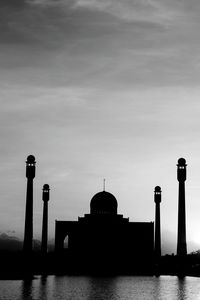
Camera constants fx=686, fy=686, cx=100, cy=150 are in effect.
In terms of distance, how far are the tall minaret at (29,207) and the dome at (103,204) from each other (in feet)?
90.3

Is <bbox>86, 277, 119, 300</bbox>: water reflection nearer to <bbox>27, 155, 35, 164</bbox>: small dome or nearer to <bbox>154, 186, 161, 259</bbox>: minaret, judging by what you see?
<bbox>27, 155, 35, 164</bbox>: small dome

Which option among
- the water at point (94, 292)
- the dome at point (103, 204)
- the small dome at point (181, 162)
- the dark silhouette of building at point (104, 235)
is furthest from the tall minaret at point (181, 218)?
the water at point (94, 292)

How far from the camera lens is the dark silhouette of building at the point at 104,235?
103 m

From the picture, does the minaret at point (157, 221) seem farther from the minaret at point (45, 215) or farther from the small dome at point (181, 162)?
the minaret at point (45, 215)

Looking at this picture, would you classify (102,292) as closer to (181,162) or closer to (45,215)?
(181,162)

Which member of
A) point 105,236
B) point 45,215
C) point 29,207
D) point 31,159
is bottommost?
point 105,236

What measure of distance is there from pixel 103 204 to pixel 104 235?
4.92 metres

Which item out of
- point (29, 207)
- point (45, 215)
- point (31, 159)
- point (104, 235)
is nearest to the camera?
point (29, 207)

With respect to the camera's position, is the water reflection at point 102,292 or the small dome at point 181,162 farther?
the small dome at point 181,162

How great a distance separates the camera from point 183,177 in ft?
269

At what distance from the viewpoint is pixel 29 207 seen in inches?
3071

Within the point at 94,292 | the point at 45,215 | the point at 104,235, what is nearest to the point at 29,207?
the point at 45,215

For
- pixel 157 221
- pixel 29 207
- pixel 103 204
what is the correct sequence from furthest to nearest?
pixel 103 204 < pixel 157 221 < pixel 29 207

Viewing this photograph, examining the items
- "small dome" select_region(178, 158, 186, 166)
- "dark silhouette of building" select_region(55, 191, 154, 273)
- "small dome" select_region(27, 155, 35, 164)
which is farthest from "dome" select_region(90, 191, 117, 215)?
"small dome" select_region(27, 155, 35, 164)
